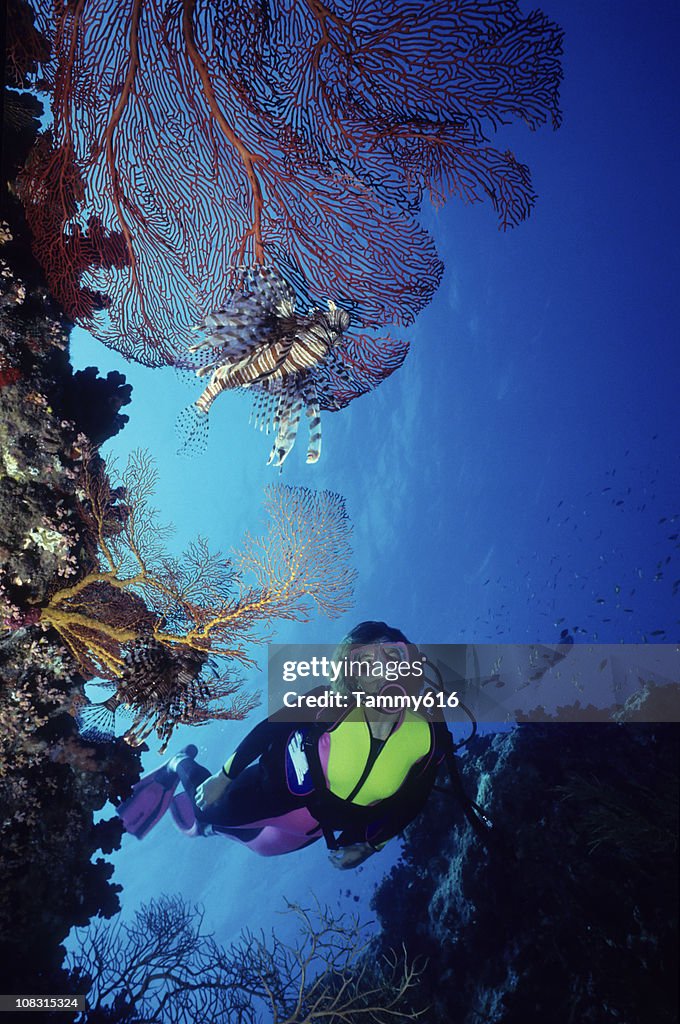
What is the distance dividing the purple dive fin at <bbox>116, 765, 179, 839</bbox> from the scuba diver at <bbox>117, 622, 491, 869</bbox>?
6.53 feet

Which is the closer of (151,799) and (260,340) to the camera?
(260,340)

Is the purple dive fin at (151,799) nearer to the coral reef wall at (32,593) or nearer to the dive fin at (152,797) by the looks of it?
the dive fin at (152,797)

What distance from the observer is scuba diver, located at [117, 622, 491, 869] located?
497cm

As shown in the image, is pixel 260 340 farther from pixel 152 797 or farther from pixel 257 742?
pixel 152 797

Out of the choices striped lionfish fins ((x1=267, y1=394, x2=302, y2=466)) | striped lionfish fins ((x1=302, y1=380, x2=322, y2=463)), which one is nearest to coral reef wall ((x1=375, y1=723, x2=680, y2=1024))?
striped lionfish fins ((x1=302, y1=380, x2=322, y2=463))

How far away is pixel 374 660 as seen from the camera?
5270 mm

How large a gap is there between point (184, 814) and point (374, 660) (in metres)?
4.70

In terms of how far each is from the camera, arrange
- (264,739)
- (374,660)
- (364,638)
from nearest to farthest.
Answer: (374,660)
(364,638)
(264,739)

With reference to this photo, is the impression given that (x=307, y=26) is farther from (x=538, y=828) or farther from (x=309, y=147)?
(x=538, y=828)

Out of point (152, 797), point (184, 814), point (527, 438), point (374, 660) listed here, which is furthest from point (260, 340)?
point (527, 438)

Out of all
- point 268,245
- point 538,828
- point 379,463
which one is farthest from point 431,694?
point 379,463

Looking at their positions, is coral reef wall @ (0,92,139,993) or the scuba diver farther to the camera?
the scuba diver

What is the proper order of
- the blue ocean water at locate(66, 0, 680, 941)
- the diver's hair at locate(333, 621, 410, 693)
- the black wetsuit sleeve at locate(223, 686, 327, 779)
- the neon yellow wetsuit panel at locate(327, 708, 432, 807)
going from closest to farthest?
the neon yellow wetsuit panel at locate(327, 708, 432, 807) < the diver's hair at locate(333, 621, 410, 693) < the black wetsuit sleeve at locate(223, 686, 327, 779) < the blue ocean water at locate(66, 0, 680, 941)

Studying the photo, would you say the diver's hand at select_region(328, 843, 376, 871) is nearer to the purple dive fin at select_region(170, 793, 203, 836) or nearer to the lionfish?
the purple dive fin at select_region(170, 793, 203, 836)
